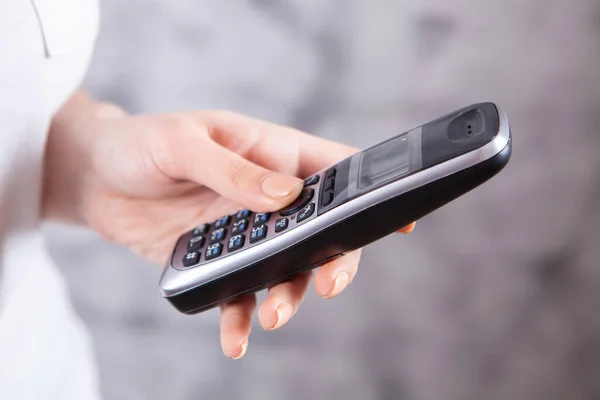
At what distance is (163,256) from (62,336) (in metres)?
0.10

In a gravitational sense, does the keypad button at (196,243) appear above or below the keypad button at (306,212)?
below

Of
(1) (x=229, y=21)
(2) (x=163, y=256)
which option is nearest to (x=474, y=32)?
(1) (x=229, y=21)

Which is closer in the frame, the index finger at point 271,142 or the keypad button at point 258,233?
the keypad button at point 258,233

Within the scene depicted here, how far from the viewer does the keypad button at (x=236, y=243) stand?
385mm

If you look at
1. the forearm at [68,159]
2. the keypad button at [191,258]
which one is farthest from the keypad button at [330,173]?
the forearm at [68,159]

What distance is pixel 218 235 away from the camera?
1.37ft

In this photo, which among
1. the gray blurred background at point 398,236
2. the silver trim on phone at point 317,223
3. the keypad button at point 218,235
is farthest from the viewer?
the gray blurred background at point 398,236

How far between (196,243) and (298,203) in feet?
0.28

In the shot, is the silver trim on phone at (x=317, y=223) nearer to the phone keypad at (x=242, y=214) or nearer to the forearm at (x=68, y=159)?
the phone keypad at (x=242, y=214)

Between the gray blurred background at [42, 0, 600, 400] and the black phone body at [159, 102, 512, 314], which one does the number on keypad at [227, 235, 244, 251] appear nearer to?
the black phone body at [159, 102, 512, 314]

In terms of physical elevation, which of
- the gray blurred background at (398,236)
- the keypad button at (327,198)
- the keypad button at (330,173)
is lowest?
the gray blurred background at (398,236)

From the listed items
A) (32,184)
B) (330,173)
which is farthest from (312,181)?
(32,184)

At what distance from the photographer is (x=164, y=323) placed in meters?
0.65

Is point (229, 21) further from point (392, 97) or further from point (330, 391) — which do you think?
point (330, 391)
